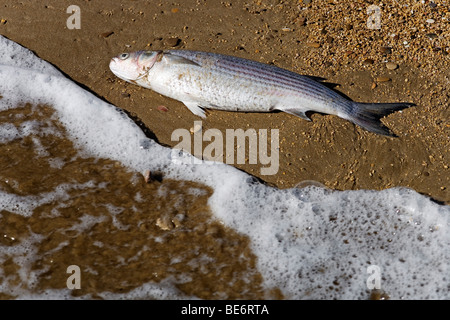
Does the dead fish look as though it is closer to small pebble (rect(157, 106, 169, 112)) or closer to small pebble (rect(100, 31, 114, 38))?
small pebble (rect(157, 106, 169, 112))

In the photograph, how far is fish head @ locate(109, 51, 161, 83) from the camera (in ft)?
19.6

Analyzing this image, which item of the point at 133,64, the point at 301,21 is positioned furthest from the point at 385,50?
the point at 133,64

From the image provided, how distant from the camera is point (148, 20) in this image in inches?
265

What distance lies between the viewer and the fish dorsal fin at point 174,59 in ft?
19.2

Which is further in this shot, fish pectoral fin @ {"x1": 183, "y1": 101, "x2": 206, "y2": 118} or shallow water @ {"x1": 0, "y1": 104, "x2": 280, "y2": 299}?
fish pectoral fin @ {"x1": 183, "y1": 101, "x2": 206, "y2": 118}

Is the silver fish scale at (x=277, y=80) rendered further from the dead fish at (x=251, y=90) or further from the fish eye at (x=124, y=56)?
the fish eye at (x=124, y=56)

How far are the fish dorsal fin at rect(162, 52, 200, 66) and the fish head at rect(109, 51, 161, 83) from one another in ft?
0.36

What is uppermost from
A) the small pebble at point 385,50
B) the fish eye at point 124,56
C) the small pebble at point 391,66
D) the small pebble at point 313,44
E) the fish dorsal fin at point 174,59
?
the small pebble at point 313,44

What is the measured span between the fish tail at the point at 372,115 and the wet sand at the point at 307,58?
0.11 meters

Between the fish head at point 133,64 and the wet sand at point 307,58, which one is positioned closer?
the wet sand at point 307,58

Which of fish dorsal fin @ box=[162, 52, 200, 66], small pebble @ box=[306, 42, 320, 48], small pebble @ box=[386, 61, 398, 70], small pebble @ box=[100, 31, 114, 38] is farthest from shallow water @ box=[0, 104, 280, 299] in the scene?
small pebble @ box=[386, 61, 398, 70]

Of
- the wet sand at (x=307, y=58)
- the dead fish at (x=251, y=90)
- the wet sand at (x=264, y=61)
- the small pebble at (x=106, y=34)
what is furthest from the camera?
the small pebble at (x=106, y=34)

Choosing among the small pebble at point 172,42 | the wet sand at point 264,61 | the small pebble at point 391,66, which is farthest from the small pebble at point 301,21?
the small pebble at point 172,42

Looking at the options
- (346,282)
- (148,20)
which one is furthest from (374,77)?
(148,20)
